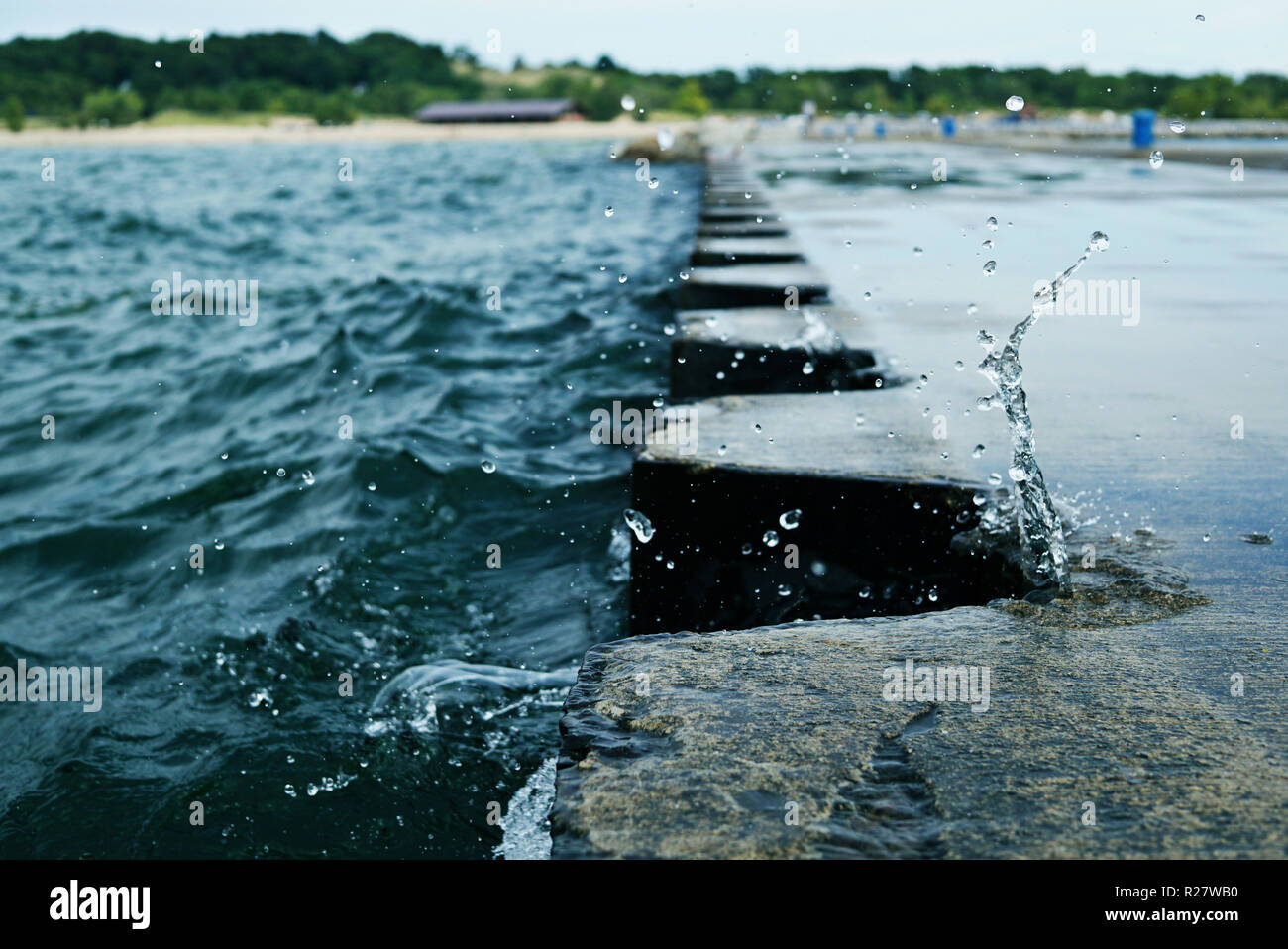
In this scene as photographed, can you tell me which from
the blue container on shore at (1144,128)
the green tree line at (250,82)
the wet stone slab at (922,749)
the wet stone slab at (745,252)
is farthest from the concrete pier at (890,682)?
the green tree line at (250,82)

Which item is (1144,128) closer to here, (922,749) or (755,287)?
(755,287)

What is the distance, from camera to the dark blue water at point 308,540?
270cm

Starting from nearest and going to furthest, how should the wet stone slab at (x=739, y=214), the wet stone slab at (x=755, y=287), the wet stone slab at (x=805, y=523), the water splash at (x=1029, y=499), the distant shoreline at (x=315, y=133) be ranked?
the water splash at (x=1029, y=499)
the wet stone slab at (x=805, y=523)
the wet stone slab at (x=755, y=287)
the wet stone slab at (x=739, y=214)
the distant shoreline at (x=315, y=133)

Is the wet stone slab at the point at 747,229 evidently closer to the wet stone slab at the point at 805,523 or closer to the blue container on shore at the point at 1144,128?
the wet stone slab at the point at 805,523

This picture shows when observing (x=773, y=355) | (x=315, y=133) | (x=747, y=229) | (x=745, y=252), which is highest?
(x=315, y=133)

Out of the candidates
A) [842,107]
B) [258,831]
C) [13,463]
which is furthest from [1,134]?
[258,831]

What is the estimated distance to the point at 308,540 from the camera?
4.77 metres

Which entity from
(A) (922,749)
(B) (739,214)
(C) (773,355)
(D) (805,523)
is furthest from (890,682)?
(B) (739,214)

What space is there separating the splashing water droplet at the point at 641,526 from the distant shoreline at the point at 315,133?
6235cm

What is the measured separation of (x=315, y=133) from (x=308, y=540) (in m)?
83.8

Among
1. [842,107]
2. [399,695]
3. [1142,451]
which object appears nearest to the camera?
[1142,451]
